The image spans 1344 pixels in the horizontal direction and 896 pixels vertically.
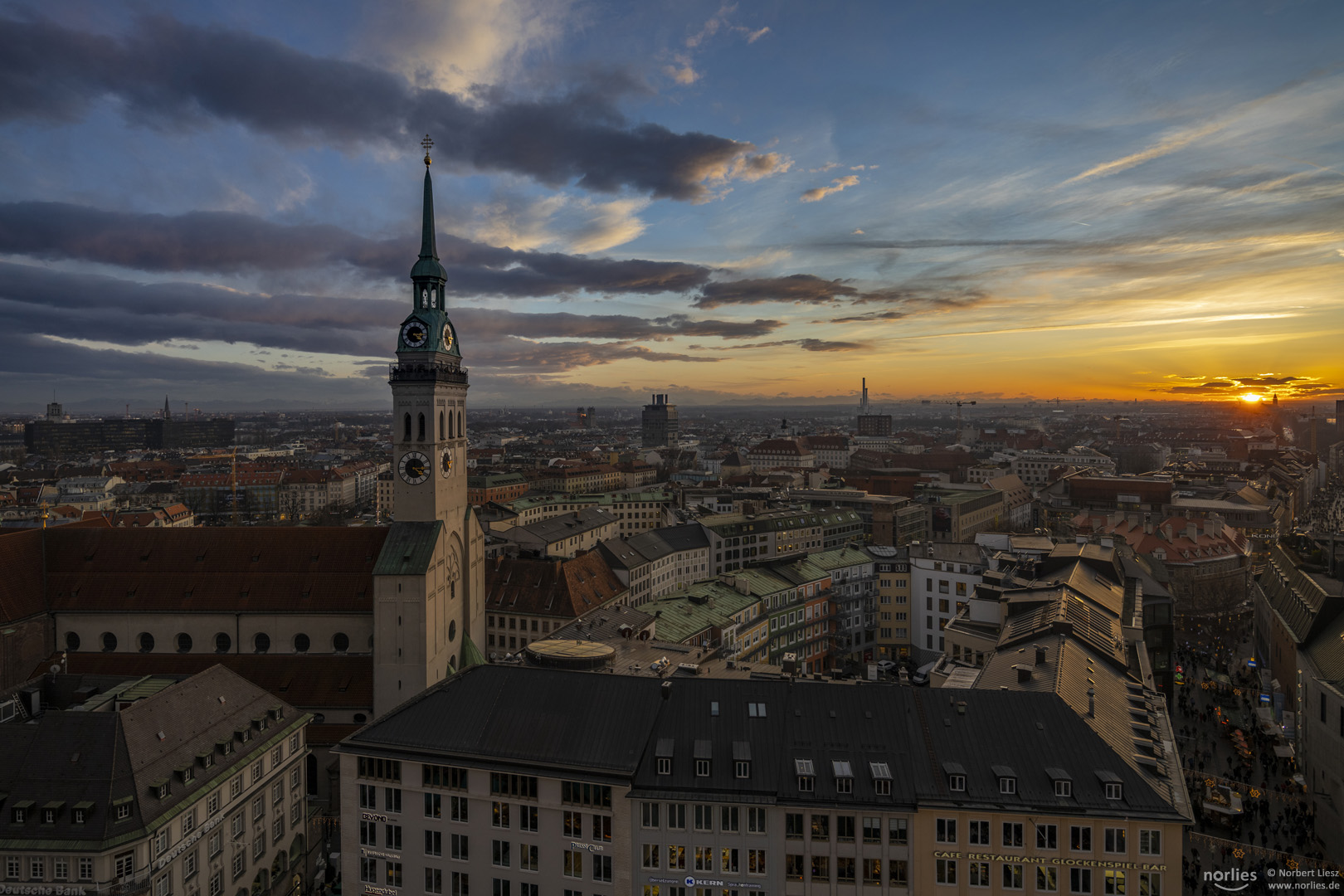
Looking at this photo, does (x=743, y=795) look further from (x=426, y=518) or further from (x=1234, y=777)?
(x=1234, y=777)

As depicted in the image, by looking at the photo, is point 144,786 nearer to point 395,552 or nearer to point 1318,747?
point 395,552

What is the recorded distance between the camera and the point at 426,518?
215ft

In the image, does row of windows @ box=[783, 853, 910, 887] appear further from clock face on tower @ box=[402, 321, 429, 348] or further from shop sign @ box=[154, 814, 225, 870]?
clock face on tower @ box=[402, 321, 429, 348]

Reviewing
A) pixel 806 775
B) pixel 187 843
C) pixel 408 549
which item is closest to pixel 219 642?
pixel 408 549

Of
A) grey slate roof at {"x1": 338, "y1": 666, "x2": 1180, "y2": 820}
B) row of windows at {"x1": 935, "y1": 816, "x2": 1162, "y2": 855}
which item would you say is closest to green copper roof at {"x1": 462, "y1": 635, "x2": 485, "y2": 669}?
grey slate roof at {"x1": 338, "y1": 666, "x2": 1180, "y2": 820}

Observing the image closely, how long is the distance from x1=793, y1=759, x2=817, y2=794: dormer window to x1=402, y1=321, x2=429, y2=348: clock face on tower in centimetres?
4485

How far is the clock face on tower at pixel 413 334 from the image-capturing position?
66500 millimetres

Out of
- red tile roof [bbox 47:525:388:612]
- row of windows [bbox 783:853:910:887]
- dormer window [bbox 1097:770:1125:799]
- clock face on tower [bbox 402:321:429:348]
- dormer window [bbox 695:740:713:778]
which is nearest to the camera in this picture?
dormer window [bbox 1097:770:1125:799]

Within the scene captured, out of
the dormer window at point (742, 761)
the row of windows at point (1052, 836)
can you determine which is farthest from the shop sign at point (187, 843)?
the row of windows at point (1052, 836)

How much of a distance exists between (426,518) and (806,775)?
38233mm

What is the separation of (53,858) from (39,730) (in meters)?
6.77

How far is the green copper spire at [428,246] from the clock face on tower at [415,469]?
1512cm

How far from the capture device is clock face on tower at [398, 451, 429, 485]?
214 ft

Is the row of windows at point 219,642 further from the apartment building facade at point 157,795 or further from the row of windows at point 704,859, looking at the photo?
the row of windows at point 704,859
